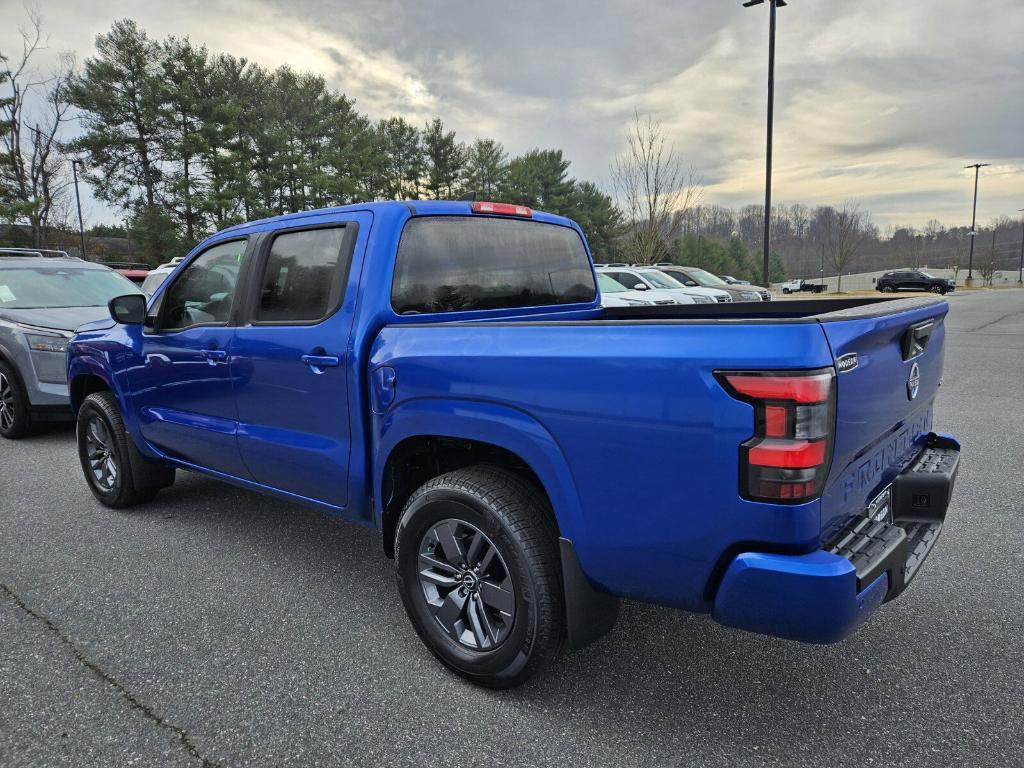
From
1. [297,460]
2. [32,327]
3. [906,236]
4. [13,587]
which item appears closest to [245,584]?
[297,460]

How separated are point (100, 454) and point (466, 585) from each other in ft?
11.4

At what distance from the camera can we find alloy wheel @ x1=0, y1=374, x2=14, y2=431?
21.8 feet

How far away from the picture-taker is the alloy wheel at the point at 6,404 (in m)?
6.63

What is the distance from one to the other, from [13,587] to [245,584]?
118 centimetres

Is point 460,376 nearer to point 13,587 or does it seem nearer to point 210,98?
point 13,587

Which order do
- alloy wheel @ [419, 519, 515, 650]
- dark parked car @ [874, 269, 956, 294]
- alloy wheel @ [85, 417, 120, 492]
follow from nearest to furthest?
alloy wheel @ [419, 519, 515, 650], alloy wheel @ [85, 417, 120, 492], dark parked car @ [874, 269, 956, 294]

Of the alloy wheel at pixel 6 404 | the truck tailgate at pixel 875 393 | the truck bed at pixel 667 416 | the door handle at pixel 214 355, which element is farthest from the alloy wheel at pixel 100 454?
the truck tailgate at pixel 875 393

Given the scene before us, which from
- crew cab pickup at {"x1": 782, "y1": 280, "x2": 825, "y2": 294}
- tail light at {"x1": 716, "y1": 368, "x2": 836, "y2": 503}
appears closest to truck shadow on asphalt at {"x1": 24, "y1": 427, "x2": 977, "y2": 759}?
tail light at {"x1": 716, "y1": 368, "x2": 836, "y2": 503}

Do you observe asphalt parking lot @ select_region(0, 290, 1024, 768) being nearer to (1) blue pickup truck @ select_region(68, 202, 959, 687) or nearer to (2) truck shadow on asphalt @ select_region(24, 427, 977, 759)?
(2) truck shadow on asphalt @ select_region(24, 427, 977, 759)

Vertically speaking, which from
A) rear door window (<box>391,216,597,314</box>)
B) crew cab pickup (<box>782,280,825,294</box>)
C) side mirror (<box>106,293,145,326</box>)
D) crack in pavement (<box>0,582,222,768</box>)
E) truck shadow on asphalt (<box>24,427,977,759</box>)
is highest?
rear door window (<box>391,216,597,314</box>)

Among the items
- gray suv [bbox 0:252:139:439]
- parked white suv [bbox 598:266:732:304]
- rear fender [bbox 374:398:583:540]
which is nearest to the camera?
rear fender [bbox 374:398:583:540]

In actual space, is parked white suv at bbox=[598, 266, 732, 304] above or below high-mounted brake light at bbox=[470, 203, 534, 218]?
below

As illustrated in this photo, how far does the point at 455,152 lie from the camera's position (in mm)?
48000

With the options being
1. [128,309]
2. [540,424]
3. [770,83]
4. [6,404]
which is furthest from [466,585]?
[770,83]
